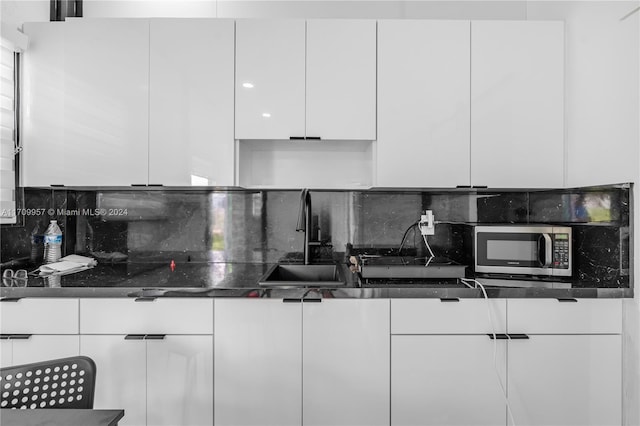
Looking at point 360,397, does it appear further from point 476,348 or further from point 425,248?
point 425,248

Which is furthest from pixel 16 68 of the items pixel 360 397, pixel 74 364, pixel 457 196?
pixel 457 196

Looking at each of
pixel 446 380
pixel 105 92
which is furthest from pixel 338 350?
pixel 105 92

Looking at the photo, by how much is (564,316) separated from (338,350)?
3.30 feet

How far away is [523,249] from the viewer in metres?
1.84

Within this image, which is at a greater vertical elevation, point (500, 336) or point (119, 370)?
point (500, 336)

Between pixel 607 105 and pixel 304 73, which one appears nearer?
pixel 607 105

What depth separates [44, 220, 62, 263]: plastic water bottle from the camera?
83.4 inches

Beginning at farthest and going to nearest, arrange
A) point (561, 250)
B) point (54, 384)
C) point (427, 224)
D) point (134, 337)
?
point (427, 224)
point (561, 250)
point (134, 337)
point (54, 384)

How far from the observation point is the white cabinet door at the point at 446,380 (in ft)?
5.30

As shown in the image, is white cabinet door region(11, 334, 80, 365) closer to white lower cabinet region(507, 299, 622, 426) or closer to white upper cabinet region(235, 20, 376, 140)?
white upper cabinet region(235, 20, 376, 140)

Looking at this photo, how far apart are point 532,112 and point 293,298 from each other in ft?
5.06

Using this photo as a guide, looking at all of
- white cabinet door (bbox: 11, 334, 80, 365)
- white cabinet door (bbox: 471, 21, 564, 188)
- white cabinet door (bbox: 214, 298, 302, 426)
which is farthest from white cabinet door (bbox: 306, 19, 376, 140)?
white cabinet door (bbox: 11, 334, 80, 365)

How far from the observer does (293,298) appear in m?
1.61

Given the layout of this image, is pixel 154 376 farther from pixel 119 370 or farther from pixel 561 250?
pixel 561 250
